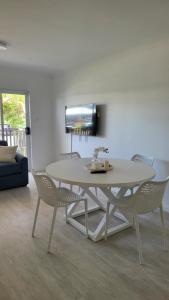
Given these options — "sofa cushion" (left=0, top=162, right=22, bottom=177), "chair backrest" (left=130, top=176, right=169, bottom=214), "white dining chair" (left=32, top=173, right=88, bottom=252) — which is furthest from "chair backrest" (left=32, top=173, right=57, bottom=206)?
"sofa cushion" (left=0, top=162, right=22, bottom=177)

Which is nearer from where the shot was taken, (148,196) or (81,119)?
(148,196)

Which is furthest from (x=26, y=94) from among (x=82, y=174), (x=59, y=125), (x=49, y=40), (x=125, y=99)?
(x=82, y=174)

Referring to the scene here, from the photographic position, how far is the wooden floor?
5.46 ft

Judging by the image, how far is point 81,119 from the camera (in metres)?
4.32

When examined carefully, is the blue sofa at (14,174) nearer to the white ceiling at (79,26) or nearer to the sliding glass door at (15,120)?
the sliding glass door at (15,120)

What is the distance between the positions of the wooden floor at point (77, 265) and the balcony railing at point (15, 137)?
103 inches

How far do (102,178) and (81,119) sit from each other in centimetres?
237

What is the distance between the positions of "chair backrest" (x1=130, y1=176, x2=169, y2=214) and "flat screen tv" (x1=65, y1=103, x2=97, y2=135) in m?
2.22

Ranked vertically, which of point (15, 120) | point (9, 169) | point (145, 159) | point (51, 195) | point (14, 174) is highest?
point (15, 120)

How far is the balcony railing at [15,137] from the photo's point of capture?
4.95m

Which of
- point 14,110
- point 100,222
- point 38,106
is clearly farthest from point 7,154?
point 100,222

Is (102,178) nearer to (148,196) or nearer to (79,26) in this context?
(148,196)

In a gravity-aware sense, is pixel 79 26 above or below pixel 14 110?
above

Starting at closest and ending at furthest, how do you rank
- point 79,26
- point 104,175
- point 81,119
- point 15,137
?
point 104,175
point 79,26
point 81,119
point 15,137
